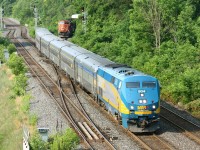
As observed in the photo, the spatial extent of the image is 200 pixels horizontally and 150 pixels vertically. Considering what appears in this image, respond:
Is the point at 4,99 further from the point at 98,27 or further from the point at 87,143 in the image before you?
the point at 98,27

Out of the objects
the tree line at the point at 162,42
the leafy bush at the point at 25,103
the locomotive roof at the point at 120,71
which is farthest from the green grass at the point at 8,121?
the tree line at the point at 162,42

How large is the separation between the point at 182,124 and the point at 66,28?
5137 cm

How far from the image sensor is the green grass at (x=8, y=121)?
22688 millimetres

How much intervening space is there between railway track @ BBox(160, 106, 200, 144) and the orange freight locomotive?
1861 inches

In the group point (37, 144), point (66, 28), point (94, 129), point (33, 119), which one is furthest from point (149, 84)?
point (66, 28)

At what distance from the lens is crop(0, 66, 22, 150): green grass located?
74.4 feet

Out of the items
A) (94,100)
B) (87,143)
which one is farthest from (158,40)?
(87,143)

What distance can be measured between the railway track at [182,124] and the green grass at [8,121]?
8.59 metres

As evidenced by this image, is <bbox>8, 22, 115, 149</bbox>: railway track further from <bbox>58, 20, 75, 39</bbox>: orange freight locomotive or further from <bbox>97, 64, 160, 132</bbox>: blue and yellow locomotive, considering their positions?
<bbox>58, 20, 75, 39</bbox>: orange freight locomotive

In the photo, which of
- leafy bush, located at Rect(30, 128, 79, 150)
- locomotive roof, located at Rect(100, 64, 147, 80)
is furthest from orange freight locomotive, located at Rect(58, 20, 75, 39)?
leafy bush, located at Rect(30, 128, 79, 150)

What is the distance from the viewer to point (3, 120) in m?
28.1

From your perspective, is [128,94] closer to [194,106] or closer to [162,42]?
[194,106]

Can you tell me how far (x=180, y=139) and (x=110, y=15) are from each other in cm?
4013

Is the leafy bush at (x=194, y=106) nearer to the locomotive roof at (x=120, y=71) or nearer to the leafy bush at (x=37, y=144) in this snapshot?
the locomotive roof at (x=120, y=71)
